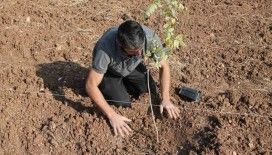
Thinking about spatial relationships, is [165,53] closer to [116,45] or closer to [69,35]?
[116,45]

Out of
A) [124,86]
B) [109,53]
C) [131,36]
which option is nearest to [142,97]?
[124,86]

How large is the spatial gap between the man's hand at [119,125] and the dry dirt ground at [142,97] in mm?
87

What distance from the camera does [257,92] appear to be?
5.09m

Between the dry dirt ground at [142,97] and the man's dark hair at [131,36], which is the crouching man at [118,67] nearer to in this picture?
the man's dark hair at [131,36]

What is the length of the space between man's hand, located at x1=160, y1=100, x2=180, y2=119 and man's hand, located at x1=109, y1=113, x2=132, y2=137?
37 centimetres

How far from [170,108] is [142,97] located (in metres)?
0.50

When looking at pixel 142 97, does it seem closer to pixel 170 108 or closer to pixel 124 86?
pixel 124 86

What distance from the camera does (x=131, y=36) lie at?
401 cm

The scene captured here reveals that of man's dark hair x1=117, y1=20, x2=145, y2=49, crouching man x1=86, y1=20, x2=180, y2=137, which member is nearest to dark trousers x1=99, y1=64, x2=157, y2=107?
crouching man x1=86, y1=20, x2=180, y2=137

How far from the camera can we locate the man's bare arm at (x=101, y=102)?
174 inches

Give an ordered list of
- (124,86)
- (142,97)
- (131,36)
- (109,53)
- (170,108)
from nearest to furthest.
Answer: (131,36) → (109,53) → (170,108) → (142,97) → (124,86)

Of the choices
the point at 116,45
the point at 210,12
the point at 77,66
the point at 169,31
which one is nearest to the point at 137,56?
the point at 116,45

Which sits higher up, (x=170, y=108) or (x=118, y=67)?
(x=118, y=67)

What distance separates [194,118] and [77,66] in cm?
163
